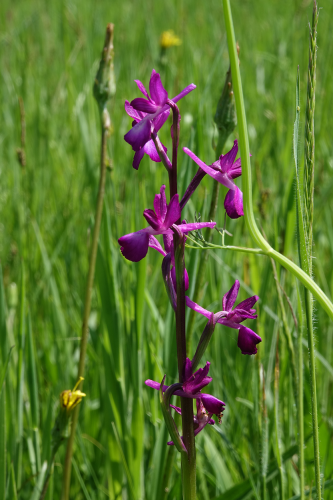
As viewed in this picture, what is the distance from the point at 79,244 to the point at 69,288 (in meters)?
0.29

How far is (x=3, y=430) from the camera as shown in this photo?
918 millimetres

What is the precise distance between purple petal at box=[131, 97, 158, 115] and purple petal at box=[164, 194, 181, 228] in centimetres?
12

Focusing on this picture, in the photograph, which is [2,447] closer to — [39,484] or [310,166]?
[39,484]

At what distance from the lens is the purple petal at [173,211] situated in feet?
1.94

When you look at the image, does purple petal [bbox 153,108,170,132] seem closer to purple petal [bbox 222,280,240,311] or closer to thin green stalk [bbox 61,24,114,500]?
purple petal [bbox 222,280,240,311]

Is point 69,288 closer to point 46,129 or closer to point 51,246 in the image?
point 51,246

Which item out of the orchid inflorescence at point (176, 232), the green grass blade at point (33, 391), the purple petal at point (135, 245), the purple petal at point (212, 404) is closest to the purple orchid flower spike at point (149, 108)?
the orchid inflorescence at point (176, 232)

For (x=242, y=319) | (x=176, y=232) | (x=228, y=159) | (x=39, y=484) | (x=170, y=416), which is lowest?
(x=39, y=484)

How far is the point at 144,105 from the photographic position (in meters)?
0.62

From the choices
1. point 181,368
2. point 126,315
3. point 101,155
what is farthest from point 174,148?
point 126,315

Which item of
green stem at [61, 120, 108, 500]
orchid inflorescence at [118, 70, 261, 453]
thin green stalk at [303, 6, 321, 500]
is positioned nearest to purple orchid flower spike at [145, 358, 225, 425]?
orchid inflorescence at [118, 70, 261, 453]

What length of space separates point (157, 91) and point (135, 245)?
20 cm

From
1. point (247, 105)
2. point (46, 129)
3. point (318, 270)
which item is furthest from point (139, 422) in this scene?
point (247, 105)

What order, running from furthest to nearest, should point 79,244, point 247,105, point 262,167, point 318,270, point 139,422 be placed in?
point 247,105
point 262,167
point 79,244
point 318,270
point 139,422
